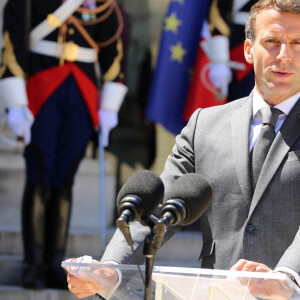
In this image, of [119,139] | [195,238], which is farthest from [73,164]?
[119,139]

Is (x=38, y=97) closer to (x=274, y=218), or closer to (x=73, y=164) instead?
(x=73, y=164)

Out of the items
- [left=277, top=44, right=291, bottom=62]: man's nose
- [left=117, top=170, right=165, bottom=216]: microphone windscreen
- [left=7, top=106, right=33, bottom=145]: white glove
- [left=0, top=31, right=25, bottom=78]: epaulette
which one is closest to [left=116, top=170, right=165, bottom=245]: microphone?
[left=117, top=170, right=165, bottom=216]: microphone windscreen

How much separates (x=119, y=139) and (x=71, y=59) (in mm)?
1595

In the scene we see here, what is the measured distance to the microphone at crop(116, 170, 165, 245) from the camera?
73.1 inches

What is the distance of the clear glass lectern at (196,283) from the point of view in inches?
73.1

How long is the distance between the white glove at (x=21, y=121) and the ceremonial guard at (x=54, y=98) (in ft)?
0.11

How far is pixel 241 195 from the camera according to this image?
2447 millimetres

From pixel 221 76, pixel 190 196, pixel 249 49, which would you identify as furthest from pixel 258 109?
pixel 221 76

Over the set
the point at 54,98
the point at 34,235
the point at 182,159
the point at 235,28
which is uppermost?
the point at 182,159

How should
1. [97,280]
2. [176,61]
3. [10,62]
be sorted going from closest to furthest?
[97,280] < [10,62] < [176,61]

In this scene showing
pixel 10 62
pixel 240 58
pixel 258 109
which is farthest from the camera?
pixel 240 58

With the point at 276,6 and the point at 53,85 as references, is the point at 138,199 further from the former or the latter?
the point at 53,85

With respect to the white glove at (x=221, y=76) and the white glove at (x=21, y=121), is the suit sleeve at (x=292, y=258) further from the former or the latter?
the white glove at (x=221, y=76)

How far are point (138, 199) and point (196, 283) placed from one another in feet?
0.74
